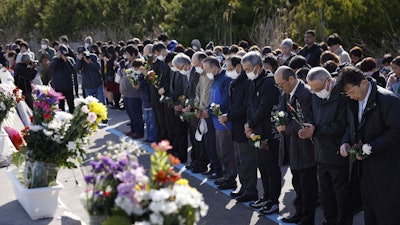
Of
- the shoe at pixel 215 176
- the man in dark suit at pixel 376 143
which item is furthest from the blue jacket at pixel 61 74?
the man in dark suit at pixel 376 143

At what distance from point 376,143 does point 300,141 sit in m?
1.60

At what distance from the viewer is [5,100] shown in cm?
1217

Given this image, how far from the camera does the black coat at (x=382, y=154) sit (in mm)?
6965

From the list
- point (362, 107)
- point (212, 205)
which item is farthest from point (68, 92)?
point (362, 107)

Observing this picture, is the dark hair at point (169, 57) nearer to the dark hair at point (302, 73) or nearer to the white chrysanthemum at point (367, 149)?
the dark hair at point (302, 73)

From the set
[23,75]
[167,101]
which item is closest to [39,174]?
[167,101]

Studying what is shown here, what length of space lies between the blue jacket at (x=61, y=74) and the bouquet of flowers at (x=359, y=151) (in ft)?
37.1

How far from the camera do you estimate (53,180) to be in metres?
8.41

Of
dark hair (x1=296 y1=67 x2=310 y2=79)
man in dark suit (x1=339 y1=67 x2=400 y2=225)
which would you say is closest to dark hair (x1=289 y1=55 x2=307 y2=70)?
dark hair (x1=296 y1=67 x2=310 y2=79)

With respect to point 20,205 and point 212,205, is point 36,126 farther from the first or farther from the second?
point 212,205

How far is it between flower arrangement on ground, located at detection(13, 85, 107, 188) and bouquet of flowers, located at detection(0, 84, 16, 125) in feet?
13.3

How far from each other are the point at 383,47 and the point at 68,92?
8.90 m

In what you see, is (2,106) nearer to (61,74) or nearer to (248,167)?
(61,74)

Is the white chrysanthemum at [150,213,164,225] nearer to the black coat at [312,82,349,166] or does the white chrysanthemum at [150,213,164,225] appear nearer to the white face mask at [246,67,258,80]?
the black coat at [312,82,349,166]
